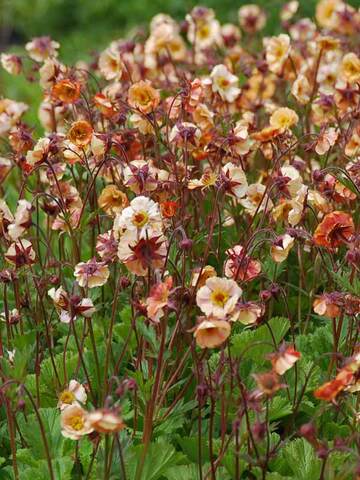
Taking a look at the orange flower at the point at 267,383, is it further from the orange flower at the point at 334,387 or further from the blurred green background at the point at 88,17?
the blurred green background at the point at 88,17

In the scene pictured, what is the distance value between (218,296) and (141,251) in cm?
19

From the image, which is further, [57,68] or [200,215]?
[57,68]

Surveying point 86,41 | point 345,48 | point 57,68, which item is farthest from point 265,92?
point 86,41

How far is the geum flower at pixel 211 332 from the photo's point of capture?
1818mm

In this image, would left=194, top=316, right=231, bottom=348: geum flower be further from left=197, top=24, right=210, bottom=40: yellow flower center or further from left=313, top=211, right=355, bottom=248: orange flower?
left=197, top=24, right=210, bottom=40: yellow flower center

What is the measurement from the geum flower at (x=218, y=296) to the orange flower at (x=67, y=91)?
101cm

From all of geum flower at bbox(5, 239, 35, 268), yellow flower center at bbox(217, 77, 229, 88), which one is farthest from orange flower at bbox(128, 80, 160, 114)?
geum flower at bbox(5, 239, 35, 268)

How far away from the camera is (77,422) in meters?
1.94

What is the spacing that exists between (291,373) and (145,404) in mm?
428

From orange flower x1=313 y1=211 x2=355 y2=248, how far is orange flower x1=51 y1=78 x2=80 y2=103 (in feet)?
3.02

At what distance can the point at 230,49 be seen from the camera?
165 inches

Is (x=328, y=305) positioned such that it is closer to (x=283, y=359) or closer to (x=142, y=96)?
(x=283, y=359)

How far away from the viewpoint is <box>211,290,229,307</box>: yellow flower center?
6.24 feet

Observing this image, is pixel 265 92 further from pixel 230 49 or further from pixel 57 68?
pixel 57 68
